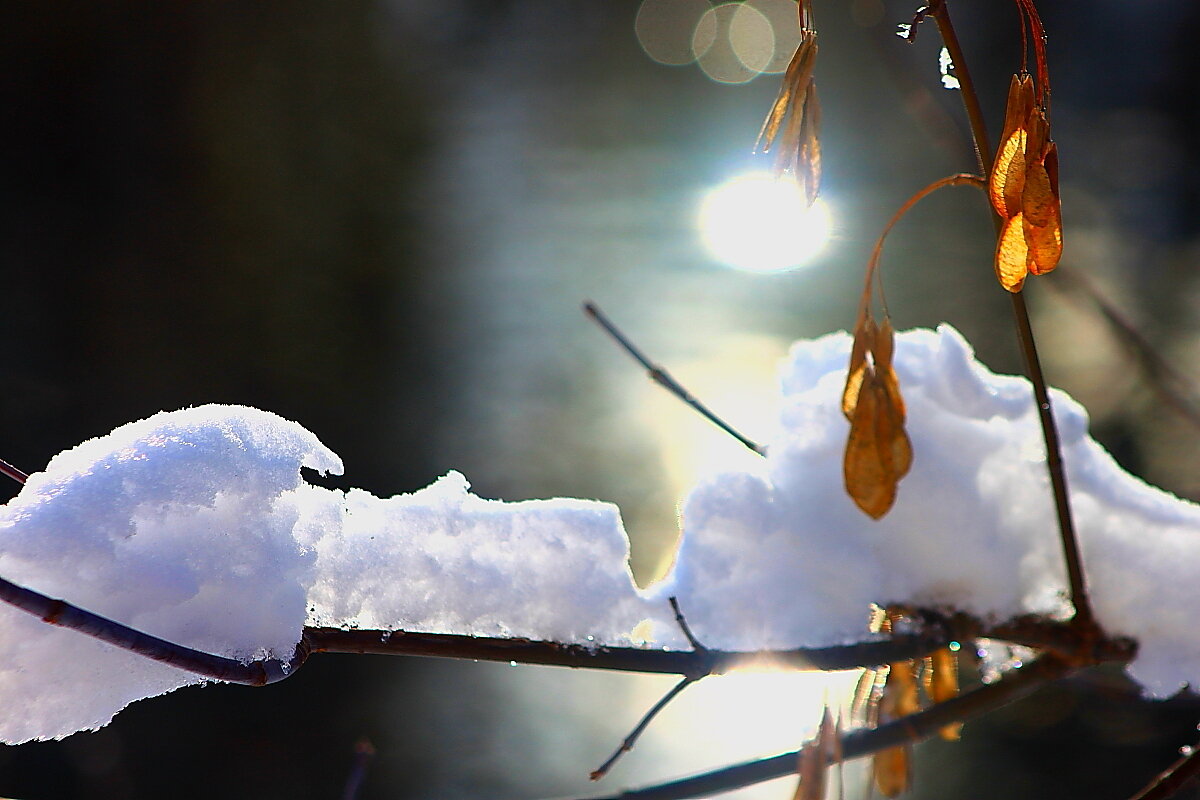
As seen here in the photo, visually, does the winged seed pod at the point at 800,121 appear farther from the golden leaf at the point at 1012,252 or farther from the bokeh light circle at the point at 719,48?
the bokeh light circle at the point at 719,48

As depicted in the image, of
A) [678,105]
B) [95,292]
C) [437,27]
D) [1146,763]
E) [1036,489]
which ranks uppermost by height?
[437,27]

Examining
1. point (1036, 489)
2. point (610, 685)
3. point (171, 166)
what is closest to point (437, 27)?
point (171, 166)

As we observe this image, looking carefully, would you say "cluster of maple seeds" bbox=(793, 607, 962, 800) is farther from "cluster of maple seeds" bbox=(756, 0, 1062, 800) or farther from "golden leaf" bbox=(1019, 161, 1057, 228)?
"golden leaf" bbox=(1019, 161, 1057, 228)

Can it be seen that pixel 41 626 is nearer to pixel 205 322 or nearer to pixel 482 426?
pixel 482 426

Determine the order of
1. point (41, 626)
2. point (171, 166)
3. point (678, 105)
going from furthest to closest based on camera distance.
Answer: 1. point (678, 105)
2. point (171, 166)
3. point (41, 626)

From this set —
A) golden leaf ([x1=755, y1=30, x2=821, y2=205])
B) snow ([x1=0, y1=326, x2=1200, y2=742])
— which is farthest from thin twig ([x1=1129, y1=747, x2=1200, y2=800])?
golden leaf ([x1=755, y1=30, x2=821, y2=205])

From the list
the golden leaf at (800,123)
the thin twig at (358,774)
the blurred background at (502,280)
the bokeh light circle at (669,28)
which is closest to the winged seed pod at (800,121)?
the golden leaf at (800,123)

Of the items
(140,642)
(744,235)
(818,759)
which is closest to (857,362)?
(818,759)
